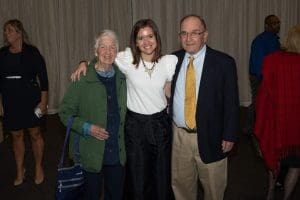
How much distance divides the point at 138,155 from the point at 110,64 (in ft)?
2.02

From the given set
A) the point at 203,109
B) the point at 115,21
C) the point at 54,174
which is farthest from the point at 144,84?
the point at 115,21

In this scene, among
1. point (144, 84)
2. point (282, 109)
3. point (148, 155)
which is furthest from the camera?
point (282, 109)

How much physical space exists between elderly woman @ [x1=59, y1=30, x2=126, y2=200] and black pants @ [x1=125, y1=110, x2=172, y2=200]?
0.08 m

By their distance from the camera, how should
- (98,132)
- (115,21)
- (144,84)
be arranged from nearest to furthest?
1. (98,132)
2. (144,84)
3. (115,21)

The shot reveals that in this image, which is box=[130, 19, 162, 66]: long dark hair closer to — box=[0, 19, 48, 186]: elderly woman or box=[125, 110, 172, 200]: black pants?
box=[125, 110, 172, 200]: black pants

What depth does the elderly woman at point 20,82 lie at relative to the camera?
12.2ft

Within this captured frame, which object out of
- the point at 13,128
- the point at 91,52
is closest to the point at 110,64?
the point at 13,128

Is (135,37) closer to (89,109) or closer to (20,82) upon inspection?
(89,109)

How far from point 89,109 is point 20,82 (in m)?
1.52

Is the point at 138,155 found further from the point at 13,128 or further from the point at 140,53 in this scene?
the point at 13,128

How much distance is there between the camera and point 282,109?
9.92 ft

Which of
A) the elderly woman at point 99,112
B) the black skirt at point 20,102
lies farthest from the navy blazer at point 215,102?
the black skirt at point 20,102

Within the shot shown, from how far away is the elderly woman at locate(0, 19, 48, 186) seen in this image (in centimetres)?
372

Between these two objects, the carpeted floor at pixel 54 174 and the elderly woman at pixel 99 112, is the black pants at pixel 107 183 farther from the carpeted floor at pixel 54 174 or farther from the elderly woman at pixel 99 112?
the carpeted floor at pixel 54 174
